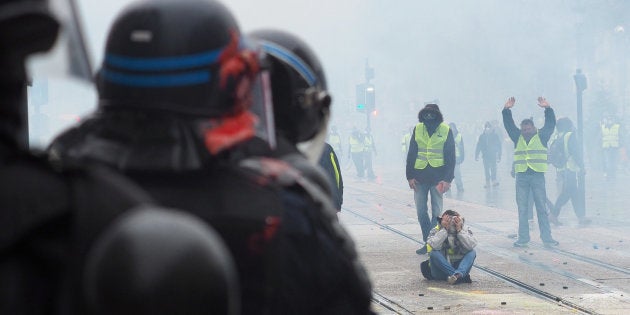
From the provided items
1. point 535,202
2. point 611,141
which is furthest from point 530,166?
point 611,141

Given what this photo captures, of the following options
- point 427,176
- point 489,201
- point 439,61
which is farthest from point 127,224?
point 439,61

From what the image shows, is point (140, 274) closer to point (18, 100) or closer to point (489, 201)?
point (18, 100)

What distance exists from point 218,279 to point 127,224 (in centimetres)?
12

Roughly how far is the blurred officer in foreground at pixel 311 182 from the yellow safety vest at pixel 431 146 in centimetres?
959

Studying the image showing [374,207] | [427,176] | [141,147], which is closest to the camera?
[141,147]

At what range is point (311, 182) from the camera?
2.07 meters

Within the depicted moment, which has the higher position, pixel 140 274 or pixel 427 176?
pixel 140 274

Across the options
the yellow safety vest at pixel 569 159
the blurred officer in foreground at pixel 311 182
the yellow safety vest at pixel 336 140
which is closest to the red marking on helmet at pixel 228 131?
the blurred officer in foreground at pixel 311 182

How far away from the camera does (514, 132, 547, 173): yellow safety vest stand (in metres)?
13.6

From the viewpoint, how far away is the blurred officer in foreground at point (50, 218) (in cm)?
126

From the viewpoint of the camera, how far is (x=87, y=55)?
5.34 feet

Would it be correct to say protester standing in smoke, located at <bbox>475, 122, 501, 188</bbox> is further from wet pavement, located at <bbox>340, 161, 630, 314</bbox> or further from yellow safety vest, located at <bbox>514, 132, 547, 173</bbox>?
yellow safety vest, located at <bbox>514, 132, 547, 173</bbox>

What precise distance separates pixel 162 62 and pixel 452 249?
876 centimetres

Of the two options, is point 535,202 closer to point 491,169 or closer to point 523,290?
point 523,290
